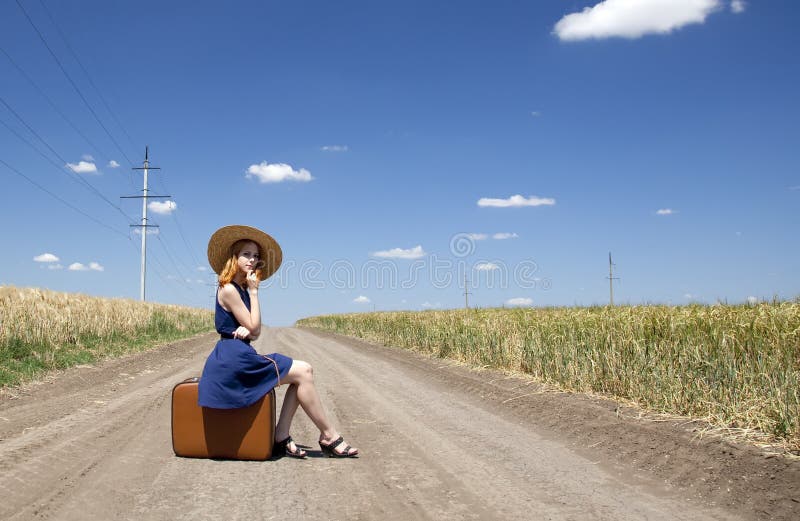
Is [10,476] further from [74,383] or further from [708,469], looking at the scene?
[74,383]

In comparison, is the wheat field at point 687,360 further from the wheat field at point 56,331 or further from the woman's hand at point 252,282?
the wheat field at point 56,331

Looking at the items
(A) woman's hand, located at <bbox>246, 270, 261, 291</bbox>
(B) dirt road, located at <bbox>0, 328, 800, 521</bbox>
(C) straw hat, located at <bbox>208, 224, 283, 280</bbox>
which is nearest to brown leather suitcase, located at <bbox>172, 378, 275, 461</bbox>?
(B) dirt road, located at <bbox>0, 328, 800, 521</bbox>

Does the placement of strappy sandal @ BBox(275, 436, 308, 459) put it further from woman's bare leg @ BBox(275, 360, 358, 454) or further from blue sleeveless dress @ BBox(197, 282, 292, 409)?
blue sleeveless dress @ BBox(197, 282, 292, 409)

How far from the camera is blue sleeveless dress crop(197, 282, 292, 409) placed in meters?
5.00

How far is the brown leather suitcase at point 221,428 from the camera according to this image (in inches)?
204

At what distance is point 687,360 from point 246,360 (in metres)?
5.72

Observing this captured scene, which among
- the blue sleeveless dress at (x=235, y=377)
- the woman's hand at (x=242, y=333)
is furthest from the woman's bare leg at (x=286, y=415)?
the woman's hand at (x=242, y=333)

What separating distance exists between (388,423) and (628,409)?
10.4ft

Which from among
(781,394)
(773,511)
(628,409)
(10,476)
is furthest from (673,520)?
(10,476)

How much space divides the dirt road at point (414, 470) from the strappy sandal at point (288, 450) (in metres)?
0.13

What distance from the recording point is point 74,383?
11133mm

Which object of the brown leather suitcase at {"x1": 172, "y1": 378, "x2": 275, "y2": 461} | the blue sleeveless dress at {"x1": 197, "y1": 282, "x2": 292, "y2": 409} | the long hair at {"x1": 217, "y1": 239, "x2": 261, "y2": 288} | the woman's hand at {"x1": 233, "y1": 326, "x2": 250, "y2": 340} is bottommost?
the brown leather suitcase at {"x1": 172, "y1": 378, "x2": 275, "y2": 461}

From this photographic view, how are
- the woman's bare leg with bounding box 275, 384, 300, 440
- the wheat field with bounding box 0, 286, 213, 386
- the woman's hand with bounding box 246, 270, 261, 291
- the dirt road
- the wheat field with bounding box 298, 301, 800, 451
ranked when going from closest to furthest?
the dirt road, the woman's hand with bounding box 246, 270, 261, 291, the woman's bare leg with bounding box 275, 384, 300, 440, the wheat field with bounding box 298, 301, 800, 451, the wheat field with bounding box 0, 286, 213, 386

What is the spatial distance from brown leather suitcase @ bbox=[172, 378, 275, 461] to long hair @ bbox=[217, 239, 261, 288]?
1005mm
